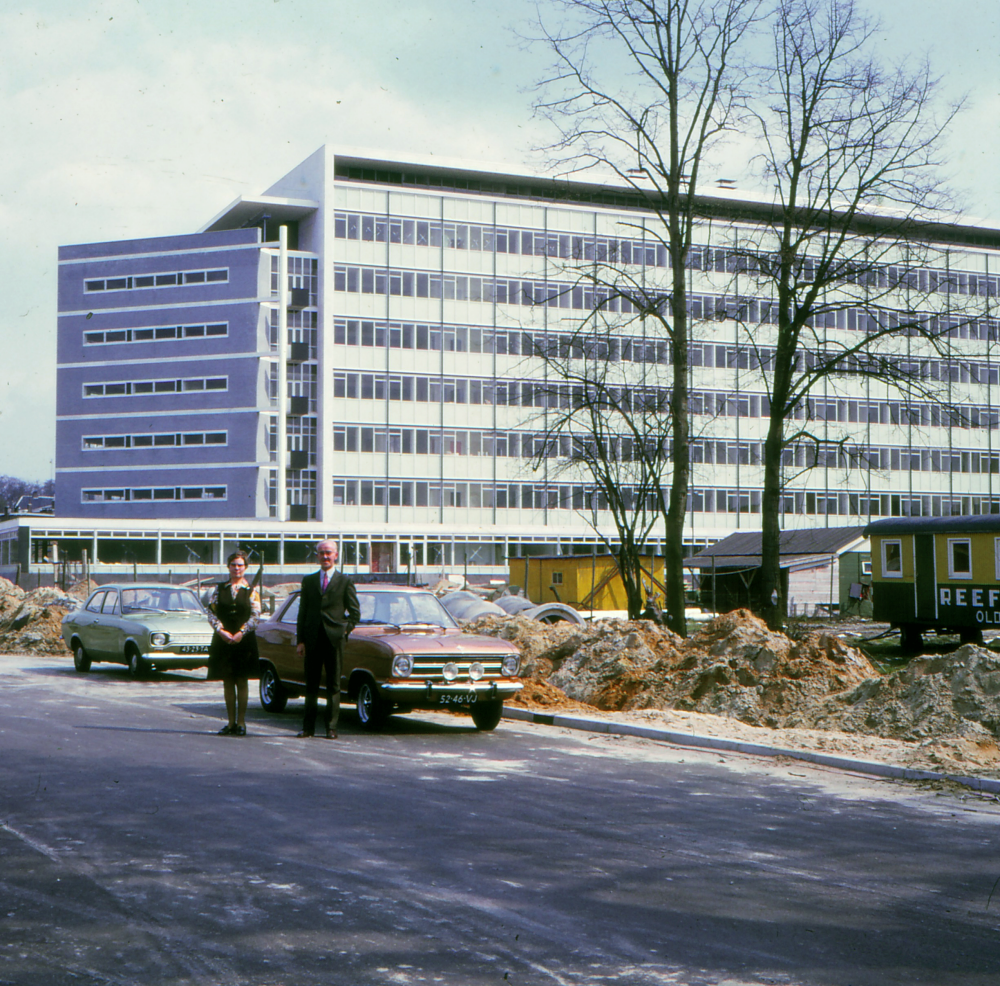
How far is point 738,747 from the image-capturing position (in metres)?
12.7

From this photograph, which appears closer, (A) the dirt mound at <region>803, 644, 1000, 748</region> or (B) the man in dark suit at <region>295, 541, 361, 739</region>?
→ (B) the man in dark suit at <region>295, 541, 361, 739</region>

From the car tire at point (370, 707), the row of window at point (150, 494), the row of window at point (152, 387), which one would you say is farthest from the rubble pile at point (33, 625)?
the row of window at point (152, 387)

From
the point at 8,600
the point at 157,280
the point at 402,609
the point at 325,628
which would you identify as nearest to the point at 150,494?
the point at 157,280

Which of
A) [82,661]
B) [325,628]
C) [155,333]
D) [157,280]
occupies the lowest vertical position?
[82,661]

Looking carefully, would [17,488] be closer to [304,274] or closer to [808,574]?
[304,274]

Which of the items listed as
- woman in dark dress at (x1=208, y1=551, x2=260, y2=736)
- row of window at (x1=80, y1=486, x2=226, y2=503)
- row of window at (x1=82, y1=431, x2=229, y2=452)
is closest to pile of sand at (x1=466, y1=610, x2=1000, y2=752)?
woman in dark dress at (x1=208, y1=551, x2=260, y2=736)

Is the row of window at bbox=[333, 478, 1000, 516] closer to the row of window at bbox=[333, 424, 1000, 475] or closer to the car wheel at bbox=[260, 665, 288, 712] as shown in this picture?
the row of window at bbox=[333, 424, 1000, 475]

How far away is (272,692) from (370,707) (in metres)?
2.45

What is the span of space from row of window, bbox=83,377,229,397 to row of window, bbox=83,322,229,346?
2.62 meters

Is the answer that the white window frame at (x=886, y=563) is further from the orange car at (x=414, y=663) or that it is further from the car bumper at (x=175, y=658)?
the orange car at (x=414, y=663)

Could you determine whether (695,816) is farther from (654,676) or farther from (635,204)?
(635,204)

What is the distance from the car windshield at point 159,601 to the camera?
21609 millimetres

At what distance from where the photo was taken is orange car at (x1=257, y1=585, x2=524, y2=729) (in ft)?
43.0

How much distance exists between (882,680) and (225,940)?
1076 centimetres
